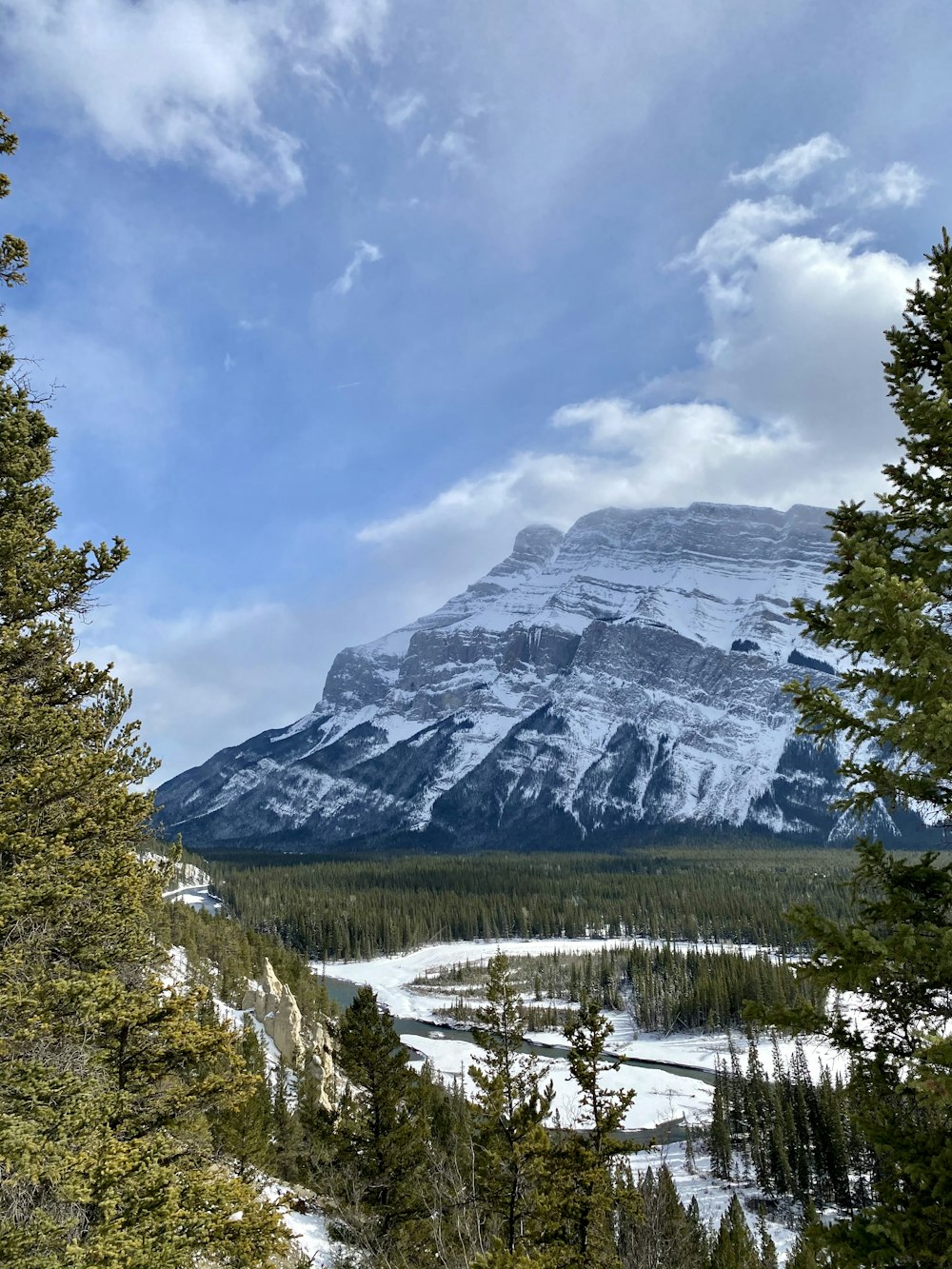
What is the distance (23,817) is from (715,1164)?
76.1 metres

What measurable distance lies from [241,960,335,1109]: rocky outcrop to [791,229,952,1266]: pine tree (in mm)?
52941

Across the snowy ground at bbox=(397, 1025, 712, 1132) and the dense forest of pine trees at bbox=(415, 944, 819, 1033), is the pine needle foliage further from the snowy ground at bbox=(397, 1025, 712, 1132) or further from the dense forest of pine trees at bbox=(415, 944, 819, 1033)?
the dense forest of pine trees at bbox=(415, 944, 819, 1033)

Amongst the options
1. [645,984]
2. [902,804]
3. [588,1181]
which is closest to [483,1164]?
[588,1181]

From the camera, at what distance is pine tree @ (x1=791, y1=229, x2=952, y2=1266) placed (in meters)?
6.74

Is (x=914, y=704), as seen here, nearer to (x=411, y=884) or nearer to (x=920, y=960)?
(x=920, y=960)

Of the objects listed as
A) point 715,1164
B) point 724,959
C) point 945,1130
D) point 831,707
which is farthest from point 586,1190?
point 724,959

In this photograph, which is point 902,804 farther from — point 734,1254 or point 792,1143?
point 792,1143

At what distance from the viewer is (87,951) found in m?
11.4

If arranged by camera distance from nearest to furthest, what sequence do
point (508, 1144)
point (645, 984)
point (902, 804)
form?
point (902, 804)
point (508, 1144)
point (645, 984)

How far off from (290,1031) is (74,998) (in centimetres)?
5482

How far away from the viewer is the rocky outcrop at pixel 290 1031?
54.7m

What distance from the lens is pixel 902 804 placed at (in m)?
8.51

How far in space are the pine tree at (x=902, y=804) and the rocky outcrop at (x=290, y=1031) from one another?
174 feet

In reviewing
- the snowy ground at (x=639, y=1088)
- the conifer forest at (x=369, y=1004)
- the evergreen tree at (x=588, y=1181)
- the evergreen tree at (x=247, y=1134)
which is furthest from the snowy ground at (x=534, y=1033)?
the conifer forest at (x=369, y=1004)
